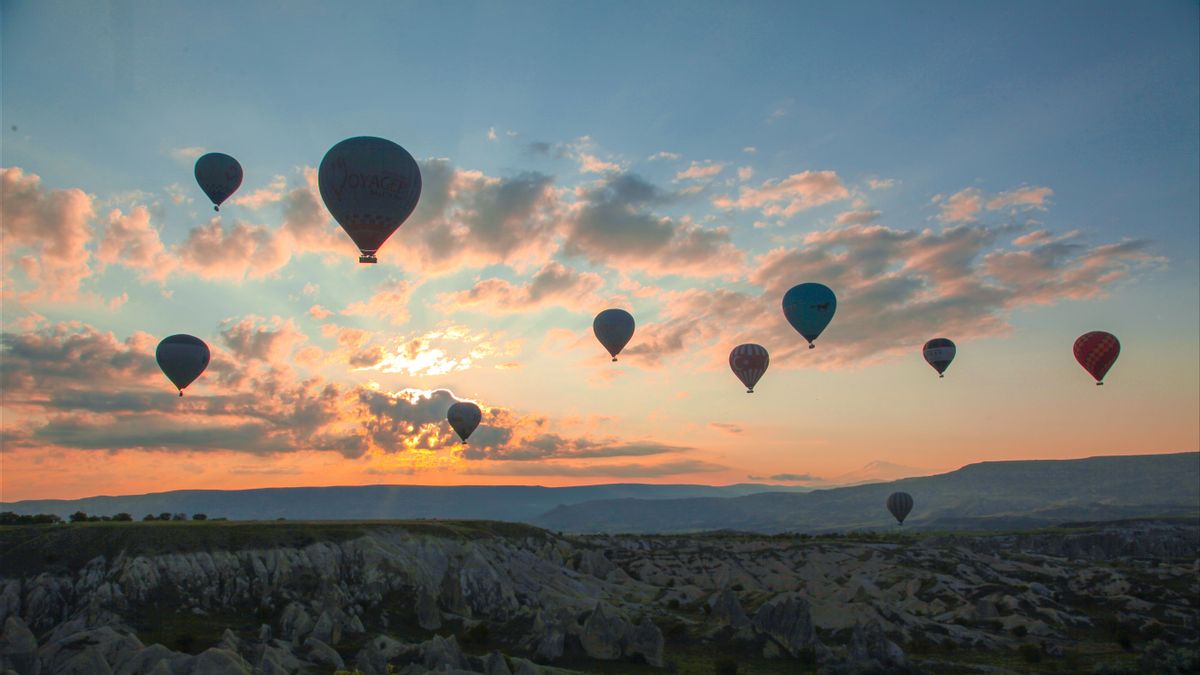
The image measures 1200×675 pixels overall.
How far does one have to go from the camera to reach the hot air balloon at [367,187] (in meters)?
60.1

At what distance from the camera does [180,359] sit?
78062 millimetres

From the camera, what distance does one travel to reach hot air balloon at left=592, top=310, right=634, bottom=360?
89438 mm

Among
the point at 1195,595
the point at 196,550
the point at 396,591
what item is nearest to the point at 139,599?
the point at 196,550

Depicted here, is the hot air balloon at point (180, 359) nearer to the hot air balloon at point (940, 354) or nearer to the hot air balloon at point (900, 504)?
the hot air balloon at point (940, 354)

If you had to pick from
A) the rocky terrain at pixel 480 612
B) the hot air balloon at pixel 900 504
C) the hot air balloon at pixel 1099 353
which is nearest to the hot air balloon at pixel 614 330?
the rocky terrain at pixel 480 612

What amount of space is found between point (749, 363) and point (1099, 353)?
42633mm

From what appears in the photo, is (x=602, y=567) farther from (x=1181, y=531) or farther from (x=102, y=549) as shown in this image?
(x=1181, y=531)

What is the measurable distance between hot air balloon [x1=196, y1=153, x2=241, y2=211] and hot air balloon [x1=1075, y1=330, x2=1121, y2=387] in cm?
9832

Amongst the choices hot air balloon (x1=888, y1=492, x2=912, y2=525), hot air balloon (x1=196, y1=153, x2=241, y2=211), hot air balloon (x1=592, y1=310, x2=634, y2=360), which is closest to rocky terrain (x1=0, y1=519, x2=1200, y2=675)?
hot air balloon (x1=592, y1=310, x2=634, y2=360)

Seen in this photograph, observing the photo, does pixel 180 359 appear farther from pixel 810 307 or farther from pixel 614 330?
pixel 810 307

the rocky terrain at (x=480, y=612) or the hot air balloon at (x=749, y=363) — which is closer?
the rocky terrain at (x=480, y=612)

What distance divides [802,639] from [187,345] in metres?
64.5

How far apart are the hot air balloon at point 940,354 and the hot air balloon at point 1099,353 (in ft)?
52.9

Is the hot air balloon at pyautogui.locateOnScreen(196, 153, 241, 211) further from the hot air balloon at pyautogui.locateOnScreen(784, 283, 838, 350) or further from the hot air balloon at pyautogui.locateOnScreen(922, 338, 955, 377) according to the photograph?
the hot air balloon at pyautogui.locateOnScreen(922, 338, 955, 377)
